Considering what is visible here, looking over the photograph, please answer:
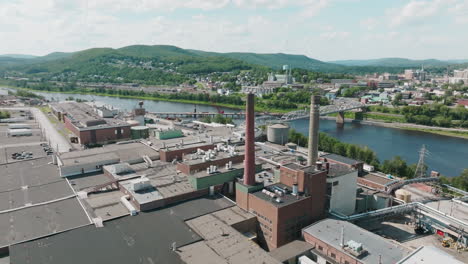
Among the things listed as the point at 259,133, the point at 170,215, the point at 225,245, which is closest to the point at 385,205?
the point at 225,245

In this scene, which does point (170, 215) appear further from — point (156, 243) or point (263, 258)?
point (263, 258)

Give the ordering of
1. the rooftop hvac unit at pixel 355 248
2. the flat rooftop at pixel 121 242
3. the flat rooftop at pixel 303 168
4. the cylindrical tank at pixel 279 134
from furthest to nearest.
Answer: the cylindrical tank at pixel 279 134 < the flat rooftop at pixel 303 168 < the rooftop hvac unit at pixel 355 248 < the flat rooftop at pixel 121 242

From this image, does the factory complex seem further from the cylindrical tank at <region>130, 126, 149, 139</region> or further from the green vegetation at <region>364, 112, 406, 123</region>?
the green vegetation at <region>364, 112, 406, 123</region>

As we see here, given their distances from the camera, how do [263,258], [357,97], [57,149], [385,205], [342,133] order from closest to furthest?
[263,258], [385,205], [57,149], [342,133], [357,97]

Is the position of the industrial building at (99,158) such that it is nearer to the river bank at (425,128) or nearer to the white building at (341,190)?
the white building at (341,190)

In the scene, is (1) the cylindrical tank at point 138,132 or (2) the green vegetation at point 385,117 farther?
(2) the green vegetation at point 385,117

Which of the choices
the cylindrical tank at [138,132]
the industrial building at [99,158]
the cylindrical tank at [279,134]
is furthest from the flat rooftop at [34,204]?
the cylindrical tank at [279,134]

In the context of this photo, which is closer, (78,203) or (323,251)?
(323,251)
